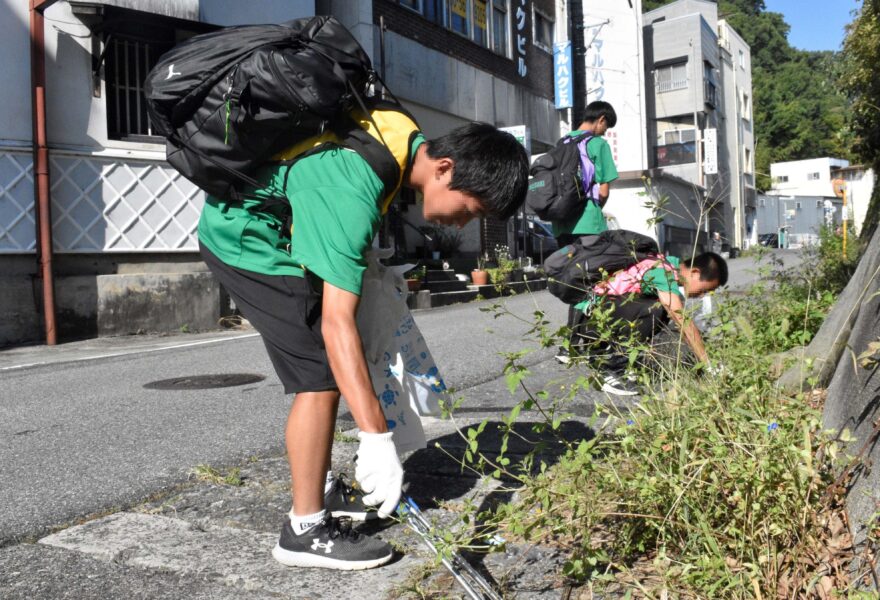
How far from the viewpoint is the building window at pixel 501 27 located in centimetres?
2042

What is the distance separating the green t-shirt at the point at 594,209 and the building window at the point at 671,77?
36.1 metres

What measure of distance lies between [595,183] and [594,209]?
195mm

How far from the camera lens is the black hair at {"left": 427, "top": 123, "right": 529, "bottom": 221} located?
2.34m

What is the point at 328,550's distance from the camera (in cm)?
242

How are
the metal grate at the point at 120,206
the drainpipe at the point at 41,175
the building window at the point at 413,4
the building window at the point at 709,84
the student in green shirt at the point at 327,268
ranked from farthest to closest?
the building window at the point at 709,84 → the building window at the point at 413,4 → the metal grate at the point at 120,206 → the drainpipe at the point at 41,175 → the student in green shirt at the point at 327,268

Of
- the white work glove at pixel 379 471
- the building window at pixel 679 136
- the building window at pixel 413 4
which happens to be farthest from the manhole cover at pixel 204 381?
the building window at pixel 679 136

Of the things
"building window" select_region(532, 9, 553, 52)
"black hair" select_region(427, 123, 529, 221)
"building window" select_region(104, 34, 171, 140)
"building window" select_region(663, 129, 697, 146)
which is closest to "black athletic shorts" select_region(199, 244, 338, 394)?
"black hair" select_region(427, 123, 529, 221)

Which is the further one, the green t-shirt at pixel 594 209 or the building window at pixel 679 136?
the building window at pixel 679 136

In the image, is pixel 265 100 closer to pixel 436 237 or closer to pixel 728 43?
pixel 436 237

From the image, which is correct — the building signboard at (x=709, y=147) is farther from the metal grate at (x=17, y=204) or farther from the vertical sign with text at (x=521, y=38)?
the metal grate at (x=17, y=204)

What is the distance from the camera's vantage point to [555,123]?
24.0 m

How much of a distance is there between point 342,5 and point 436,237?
506 cm

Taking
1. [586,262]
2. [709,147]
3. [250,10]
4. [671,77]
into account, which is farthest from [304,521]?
[671,77]

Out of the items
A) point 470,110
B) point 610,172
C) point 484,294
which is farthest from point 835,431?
point 470,110
